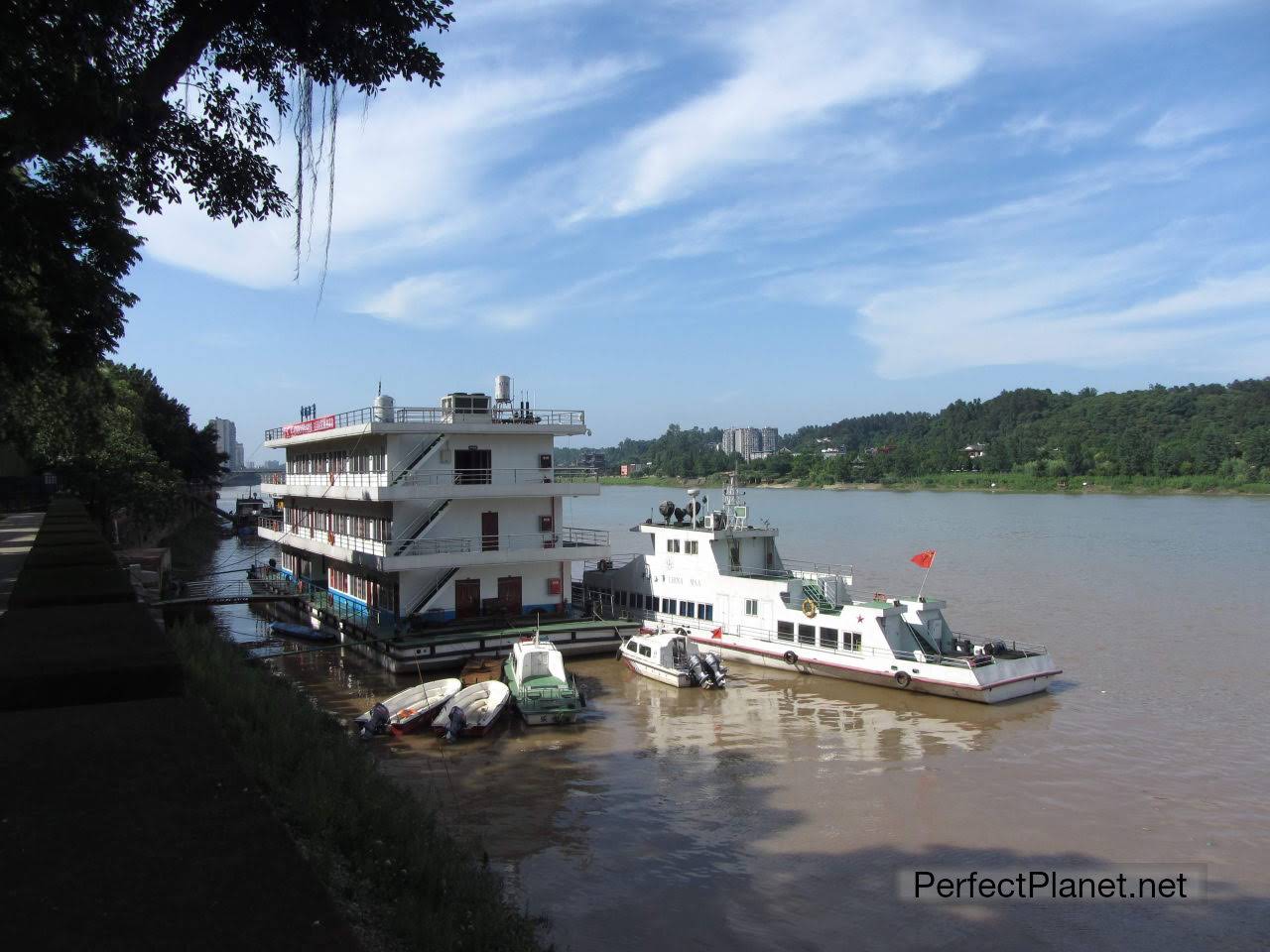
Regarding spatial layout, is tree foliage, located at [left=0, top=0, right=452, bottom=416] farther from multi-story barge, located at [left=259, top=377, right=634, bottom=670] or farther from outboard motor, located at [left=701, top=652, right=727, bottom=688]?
outboard motor, located at [left=701, top=652, right=727, bottom=688]

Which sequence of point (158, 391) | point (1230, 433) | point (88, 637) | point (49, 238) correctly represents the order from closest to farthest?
1. point (88, 637)
2. point (49, 238)
3. point (158, 391)
4. point (1230, 433)

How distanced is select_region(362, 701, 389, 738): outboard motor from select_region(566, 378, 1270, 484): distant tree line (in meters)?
90.5

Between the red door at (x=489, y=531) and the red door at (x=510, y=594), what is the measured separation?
1.13m

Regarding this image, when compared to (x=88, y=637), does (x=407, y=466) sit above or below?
above

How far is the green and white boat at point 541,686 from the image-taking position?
1938 cm

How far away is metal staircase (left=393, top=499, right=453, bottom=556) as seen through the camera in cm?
2495

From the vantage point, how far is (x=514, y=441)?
86.4ft

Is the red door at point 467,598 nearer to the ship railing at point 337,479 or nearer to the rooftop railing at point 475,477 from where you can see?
the rooftop railing at point 475,477

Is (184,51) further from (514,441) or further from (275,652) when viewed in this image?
(275,652)

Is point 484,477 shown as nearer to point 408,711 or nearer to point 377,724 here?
point 408,711

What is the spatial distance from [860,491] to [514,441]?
10400 centimetres

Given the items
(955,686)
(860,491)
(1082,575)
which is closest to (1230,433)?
(860,491)

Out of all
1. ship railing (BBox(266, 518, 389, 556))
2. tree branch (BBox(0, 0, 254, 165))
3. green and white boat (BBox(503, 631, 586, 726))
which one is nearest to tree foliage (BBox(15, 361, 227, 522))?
ship railing (BBox(266, 518, 389, 556))

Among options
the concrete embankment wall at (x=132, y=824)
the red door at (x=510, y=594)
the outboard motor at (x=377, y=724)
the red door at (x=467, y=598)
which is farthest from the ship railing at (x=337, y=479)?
the concrete embankment wall at (x=132, y=824)
